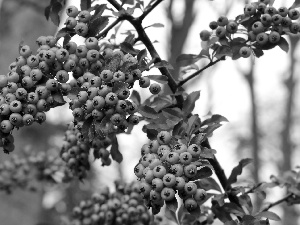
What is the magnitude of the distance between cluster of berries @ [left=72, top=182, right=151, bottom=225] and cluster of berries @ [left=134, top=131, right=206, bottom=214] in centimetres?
92

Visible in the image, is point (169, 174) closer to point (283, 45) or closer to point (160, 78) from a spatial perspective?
point (160, 78)

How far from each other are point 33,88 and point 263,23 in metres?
1.04

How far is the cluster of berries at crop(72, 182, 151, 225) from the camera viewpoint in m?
2.53

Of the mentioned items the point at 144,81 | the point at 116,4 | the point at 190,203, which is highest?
the point at 116,4

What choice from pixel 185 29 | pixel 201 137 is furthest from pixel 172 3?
pixel 201 137

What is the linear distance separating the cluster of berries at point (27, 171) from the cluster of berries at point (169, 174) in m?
1.93

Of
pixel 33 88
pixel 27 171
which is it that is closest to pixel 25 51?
pixel 33 88

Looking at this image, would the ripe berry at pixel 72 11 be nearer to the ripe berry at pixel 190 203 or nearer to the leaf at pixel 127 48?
the leaf at pixel 127 48

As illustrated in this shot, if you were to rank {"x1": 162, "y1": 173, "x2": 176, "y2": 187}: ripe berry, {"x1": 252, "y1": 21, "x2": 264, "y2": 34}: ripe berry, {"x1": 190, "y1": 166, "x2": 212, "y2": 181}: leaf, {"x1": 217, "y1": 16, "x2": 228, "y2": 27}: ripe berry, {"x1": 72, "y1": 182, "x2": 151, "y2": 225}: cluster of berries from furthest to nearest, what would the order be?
{"x1": 72, "y1": 182, "x2": 151, "y2": 225}: cluster of berries
{"x1": 217, "y1": 16, "x2": 228, "y2": 27}: ripe berry
{"x1": 252, "y1": 21, "x2": 264, "y2": 34}: ripe berry
{"x1": 190, "y1": 166, "x2": 212, "y2": 181}: leaf
{"x1": 162, "y1": 173, "x2": 176, "y2": 187}: ripe berry

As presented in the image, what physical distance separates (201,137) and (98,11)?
70 cm

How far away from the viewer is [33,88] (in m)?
1.72

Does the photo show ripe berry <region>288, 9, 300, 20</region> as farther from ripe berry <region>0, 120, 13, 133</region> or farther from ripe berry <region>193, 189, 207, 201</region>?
ripe berry <region>0, 120, 13, 133</region>

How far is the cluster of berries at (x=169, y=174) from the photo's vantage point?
1512 mm

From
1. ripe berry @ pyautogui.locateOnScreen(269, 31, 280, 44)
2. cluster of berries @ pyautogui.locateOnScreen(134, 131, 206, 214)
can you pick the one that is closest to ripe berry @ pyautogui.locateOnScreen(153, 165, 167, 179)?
cluster of berries @ pyautogui.locateOnScreen(134, 131, 206, 214)
